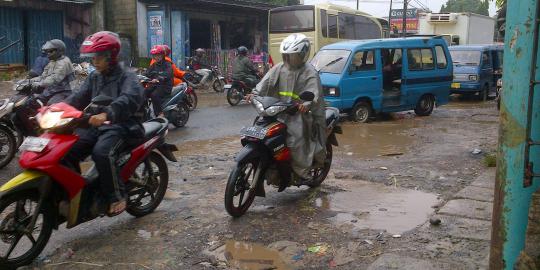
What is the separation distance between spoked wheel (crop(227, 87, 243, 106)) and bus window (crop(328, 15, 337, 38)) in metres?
6.30

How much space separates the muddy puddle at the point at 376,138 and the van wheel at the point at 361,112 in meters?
0.26

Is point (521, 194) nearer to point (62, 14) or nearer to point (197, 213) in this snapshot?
point (197, 213)

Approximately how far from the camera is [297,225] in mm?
4898

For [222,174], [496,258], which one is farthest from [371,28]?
[496,258]

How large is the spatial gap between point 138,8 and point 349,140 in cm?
1421

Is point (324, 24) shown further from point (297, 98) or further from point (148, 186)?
point (148, 186)

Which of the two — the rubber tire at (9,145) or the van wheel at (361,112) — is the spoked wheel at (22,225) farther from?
the van wheel at (361,112)

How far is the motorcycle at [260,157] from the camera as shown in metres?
4.89

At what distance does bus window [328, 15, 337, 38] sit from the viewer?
19.8 m

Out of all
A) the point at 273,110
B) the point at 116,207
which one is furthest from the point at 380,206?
the point at 116,207

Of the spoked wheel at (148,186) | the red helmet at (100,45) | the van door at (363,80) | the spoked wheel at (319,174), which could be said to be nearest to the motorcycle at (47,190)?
the spoked wheel at (148,186)

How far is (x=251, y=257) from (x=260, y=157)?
1154mm

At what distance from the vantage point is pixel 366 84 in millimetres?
11672

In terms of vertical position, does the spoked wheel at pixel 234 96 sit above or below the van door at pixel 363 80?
below
